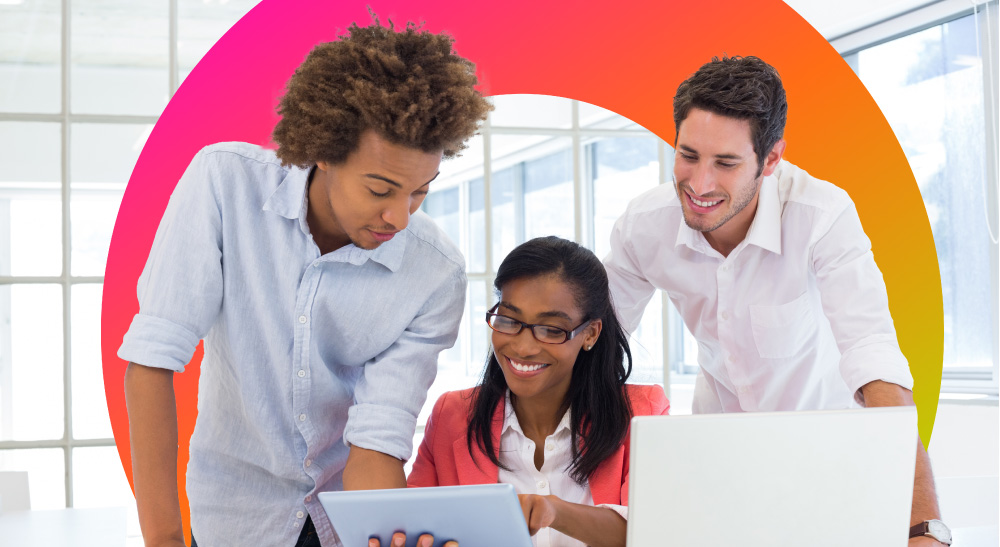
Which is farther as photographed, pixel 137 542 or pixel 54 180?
pixel 137 542

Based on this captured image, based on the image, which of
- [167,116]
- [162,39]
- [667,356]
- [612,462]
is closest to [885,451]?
[612,462]

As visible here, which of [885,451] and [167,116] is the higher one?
[167,116]

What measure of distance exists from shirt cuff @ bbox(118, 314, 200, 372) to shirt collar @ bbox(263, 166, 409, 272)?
278 millimetres

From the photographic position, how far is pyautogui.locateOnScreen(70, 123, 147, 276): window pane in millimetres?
3482

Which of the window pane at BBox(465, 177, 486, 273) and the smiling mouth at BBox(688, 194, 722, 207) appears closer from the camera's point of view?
the smiling mouth at BBox(688, 194, 722, 207)

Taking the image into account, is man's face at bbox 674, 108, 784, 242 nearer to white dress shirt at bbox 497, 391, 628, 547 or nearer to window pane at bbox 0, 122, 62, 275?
white dress shirt at bbox 497, 391, 628, 547

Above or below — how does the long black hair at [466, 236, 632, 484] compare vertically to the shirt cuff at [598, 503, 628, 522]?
above

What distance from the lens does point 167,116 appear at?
2.34m

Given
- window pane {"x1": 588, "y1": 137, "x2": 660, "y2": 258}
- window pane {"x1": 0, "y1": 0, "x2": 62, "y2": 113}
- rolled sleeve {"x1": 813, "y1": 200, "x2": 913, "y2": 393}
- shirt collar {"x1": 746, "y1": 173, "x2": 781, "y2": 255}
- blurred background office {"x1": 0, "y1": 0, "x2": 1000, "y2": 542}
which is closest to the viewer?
rolled sleeve {"x1": 813, "y1": 200, "x2": 913, "y2": 393}

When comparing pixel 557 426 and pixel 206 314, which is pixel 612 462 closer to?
pixel 557 426

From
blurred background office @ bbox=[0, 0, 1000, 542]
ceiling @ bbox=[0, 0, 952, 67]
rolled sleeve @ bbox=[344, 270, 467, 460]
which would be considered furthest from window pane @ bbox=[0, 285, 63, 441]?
rolled sleeve @ bbox=[344, 270, 467, 460]

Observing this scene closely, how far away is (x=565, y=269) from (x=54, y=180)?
2.22 metres

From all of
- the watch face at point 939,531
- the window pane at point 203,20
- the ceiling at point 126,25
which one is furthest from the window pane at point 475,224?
the watch face at point 939,531

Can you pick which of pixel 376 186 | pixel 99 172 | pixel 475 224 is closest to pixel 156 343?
pixel 376 186
